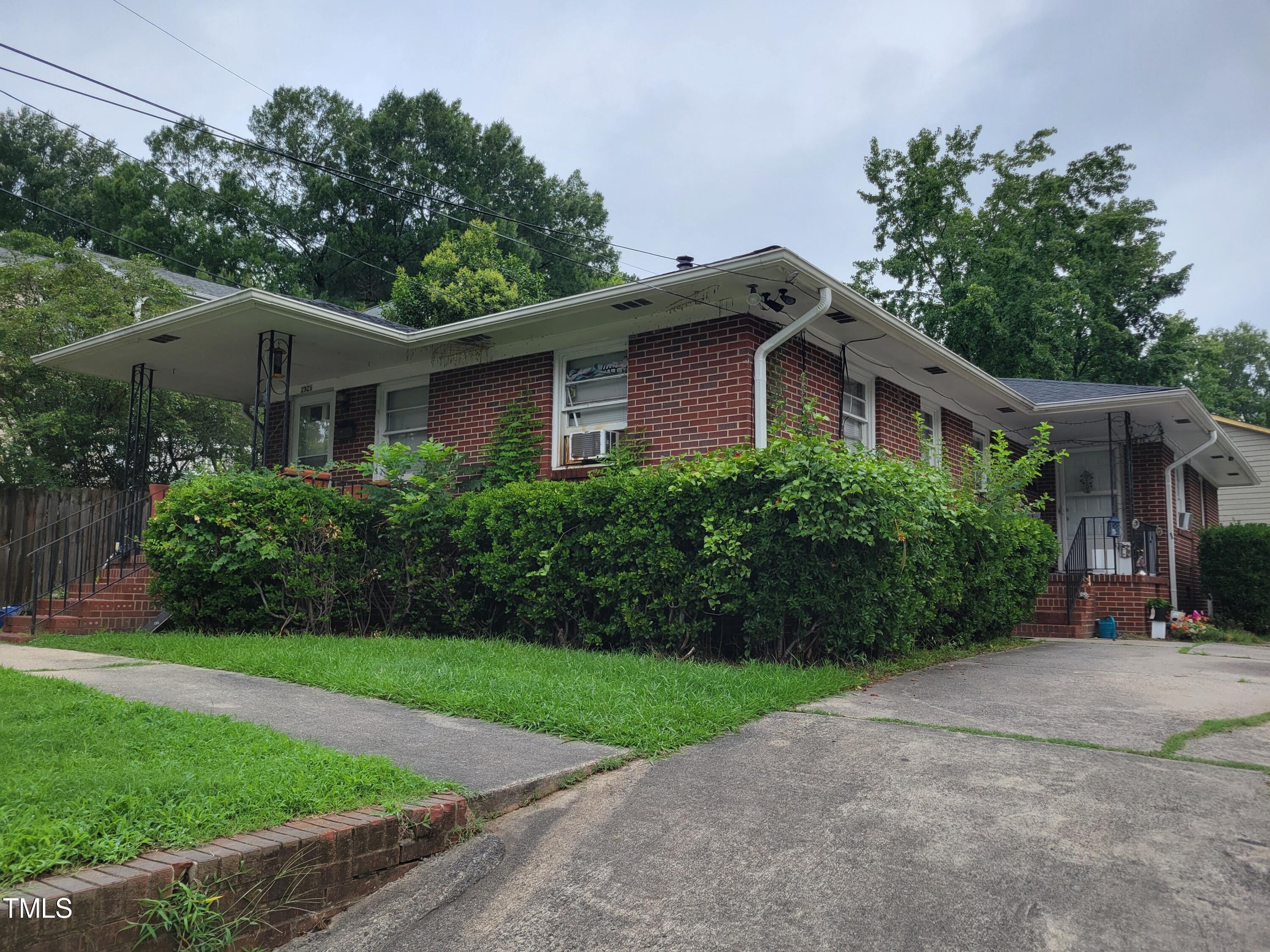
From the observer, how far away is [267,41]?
500 inches

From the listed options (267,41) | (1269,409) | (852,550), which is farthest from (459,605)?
(1269,409)

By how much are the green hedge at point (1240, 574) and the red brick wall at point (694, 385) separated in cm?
1010

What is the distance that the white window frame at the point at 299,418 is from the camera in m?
13.2

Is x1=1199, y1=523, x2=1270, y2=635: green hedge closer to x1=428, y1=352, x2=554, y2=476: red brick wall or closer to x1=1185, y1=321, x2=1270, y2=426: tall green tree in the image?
x1=428, y1=352, x2=554, y2=476: red brick wall

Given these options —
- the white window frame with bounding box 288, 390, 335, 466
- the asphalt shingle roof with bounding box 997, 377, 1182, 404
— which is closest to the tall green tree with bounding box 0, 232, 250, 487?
the white window frame with bounding box 288, 390, 335, 466

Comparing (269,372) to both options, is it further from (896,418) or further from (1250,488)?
(1250,488)

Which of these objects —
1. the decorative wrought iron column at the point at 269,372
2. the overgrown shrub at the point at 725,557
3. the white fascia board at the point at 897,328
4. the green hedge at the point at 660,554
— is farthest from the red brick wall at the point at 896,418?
the decorative wrought iron column at the point at 269,372

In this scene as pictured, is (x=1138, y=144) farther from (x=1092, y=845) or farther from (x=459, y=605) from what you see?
(x=1092, y=845)

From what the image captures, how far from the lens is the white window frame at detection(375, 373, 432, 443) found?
12.3 meters

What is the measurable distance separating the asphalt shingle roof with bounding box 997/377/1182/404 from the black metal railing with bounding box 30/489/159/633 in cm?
1285

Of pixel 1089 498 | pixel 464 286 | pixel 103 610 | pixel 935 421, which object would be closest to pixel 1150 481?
pixel 1089 498

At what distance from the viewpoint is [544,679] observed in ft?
20.2

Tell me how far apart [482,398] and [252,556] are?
3567 millimetres

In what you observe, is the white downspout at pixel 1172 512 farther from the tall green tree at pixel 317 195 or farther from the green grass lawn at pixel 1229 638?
the tall green tree at pixel 317 195
